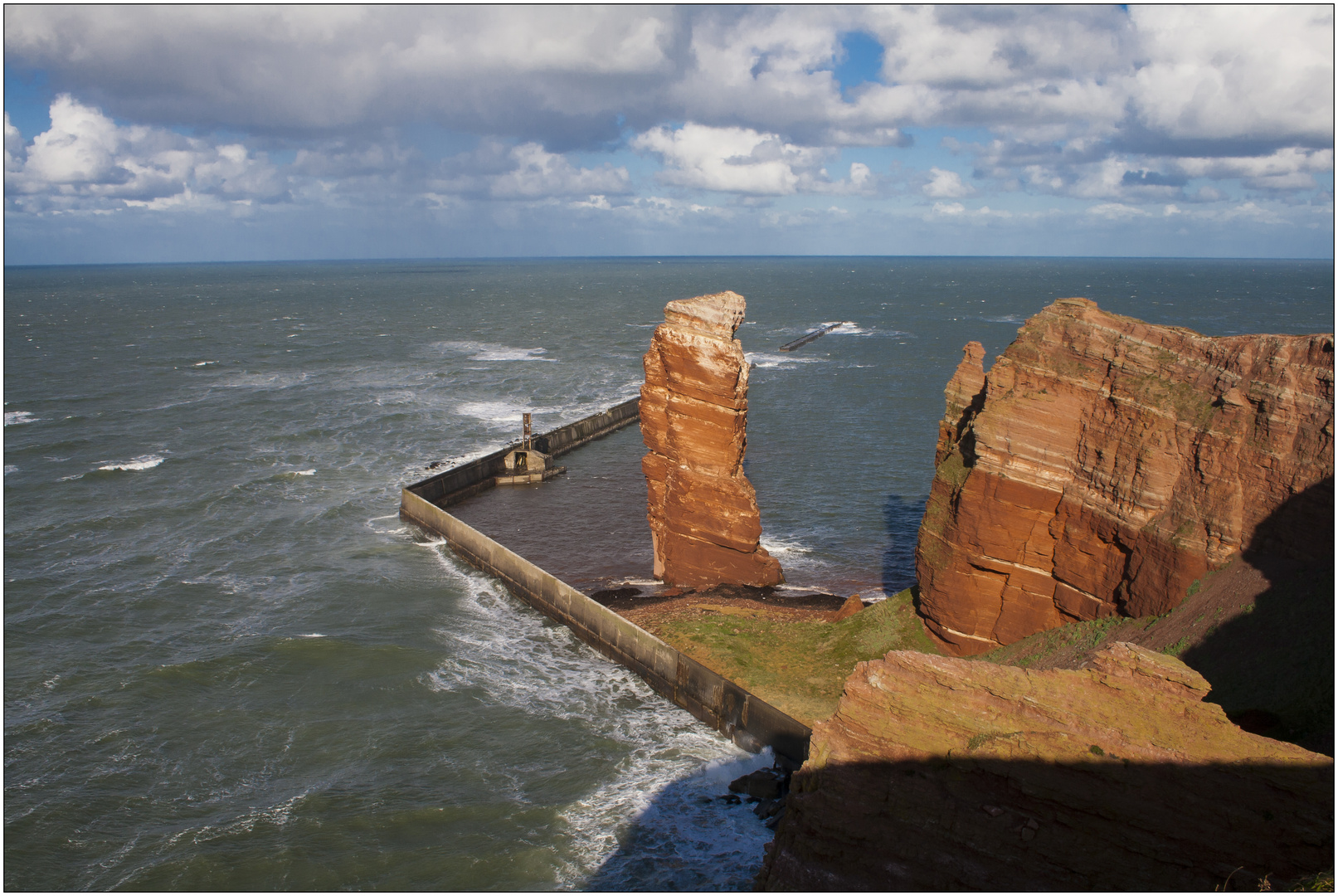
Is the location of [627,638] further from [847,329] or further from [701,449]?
[847,329]

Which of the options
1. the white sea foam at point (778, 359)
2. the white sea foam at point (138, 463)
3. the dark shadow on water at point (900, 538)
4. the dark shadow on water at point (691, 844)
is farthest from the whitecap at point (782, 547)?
the white sea foam at point (778, 359)

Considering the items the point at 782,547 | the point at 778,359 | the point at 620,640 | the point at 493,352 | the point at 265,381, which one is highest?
the point at 778,359

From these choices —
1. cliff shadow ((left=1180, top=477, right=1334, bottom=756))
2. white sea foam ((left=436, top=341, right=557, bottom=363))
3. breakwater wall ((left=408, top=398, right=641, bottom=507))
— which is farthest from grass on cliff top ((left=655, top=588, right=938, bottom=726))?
white sea foam ((left=436, top=341, right=557, bottom=363))

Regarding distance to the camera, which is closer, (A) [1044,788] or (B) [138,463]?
(A) [1044,788]

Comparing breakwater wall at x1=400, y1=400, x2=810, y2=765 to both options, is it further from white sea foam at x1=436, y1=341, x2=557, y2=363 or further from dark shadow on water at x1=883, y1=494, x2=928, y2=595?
white sea foam at x1=436, y1=341, x2=557, y2=363

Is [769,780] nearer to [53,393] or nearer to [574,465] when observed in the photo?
[574,465]

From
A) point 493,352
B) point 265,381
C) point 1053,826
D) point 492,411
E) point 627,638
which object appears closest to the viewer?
point 1053,826

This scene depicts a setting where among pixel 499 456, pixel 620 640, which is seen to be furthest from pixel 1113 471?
pixel 499 456

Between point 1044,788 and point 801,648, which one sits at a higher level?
point 1044,788
